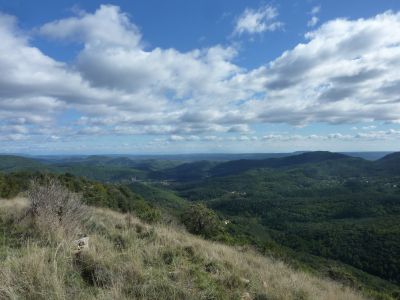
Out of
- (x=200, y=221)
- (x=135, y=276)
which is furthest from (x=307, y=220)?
(x=135, y=276)

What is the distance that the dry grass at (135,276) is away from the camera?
13.1ft

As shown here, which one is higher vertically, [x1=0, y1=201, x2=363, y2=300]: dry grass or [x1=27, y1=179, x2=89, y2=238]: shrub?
[x1=27, y1=179, x2=89, y2=238]: shrub

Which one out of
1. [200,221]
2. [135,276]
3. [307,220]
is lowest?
[307,220]

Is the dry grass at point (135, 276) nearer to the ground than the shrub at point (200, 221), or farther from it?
farther from it

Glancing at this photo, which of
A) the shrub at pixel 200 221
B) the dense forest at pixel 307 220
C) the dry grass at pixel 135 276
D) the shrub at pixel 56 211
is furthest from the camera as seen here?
the dense forest at pixel 307 220

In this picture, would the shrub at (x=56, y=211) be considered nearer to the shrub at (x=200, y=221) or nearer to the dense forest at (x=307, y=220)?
the shrub at (x=200, y=221)

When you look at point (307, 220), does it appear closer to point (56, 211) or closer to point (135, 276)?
point (56, 211)

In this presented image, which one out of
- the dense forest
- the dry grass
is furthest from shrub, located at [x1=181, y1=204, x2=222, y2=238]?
the dry grass

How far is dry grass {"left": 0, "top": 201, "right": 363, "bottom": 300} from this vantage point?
3992 millimetres

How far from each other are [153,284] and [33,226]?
4218 mm

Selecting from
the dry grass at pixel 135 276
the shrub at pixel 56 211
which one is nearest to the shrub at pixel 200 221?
the shrub at pixel 56 211

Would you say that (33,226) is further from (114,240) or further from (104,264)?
(104,264)

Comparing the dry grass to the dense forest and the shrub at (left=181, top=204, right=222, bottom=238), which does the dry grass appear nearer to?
the shrub at (left=181, top=204, right=222, bottom=238)

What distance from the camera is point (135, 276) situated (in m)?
4.73
